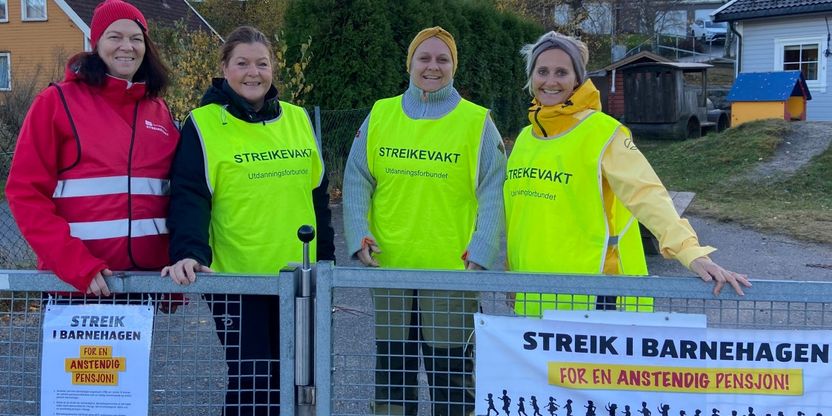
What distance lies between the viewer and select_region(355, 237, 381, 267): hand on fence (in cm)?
358

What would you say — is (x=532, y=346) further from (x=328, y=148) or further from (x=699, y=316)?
(x=328, y=148)

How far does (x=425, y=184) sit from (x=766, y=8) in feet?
78.1

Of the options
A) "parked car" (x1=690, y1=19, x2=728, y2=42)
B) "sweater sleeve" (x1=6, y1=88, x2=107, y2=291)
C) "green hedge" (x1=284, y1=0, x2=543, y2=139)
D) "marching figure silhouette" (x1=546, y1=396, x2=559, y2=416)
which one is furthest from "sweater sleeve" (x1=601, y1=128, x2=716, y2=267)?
"parked car" (x1=690, y1=19, x2=728, y2=42)

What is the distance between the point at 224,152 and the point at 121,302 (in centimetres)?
75

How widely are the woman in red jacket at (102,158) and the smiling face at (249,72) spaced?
0.96 feet

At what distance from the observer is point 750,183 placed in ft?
45.0

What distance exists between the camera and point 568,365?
7.92ft

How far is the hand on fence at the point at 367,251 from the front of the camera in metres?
3.58

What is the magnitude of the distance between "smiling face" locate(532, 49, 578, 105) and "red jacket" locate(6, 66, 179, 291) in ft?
4.81

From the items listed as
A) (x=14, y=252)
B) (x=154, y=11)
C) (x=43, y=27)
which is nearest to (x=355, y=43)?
(x=14, y=252)

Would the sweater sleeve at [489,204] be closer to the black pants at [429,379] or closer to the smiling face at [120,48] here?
the black pants at [429,379]

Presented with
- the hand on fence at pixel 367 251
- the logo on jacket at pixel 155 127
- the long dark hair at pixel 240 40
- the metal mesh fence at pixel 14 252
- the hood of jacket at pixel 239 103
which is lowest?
the metal mesh fence at pixel 14 252

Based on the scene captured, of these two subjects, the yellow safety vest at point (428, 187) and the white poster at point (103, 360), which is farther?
the yellow safety vest at point (428, 187)

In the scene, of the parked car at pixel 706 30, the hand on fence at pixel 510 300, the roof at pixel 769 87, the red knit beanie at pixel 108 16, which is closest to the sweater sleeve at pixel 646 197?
the hand on fence at pixel 510 300
